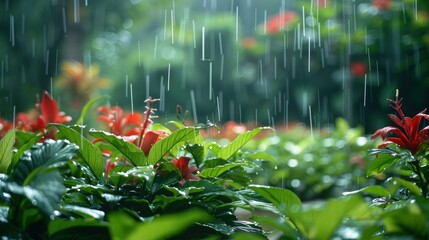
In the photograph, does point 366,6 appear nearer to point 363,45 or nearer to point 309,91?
point 363,45

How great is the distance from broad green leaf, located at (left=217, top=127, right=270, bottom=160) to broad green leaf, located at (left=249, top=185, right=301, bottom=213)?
396 mm

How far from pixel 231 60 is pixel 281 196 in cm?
904

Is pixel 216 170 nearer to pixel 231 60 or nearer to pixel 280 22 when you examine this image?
pixel 280 22

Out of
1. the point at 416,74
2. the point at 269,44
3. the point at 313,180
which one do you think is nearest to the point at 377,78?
the point at 416,74

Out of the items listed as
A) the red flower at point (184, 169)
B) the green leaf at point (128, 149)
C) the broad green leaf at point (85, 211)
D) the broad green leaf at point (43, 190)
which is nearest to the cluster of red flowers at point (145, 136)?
the red flower at point (184, 169)

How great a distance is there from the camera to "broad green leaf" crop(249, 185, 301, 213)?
1241 mm

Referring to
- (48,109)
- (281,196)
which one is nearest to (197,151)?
(281,196)

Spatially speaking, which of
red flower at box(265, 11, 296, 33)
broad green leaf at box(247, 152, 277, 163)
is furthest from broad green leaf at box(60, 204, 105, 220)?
red flower at box(265, 11, 296, 33)

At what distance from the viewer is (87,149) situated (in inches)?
57.7

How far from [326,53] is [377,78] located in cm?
116

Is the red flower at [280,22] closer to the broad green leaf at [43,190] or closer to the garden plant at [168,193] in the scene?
the garden plant at [168,193]

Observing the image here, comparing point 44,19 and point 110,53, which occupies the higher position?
point 44,19

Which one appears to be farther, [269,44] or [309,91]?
[269,44]

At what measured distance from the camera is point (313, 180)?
11.7ft
